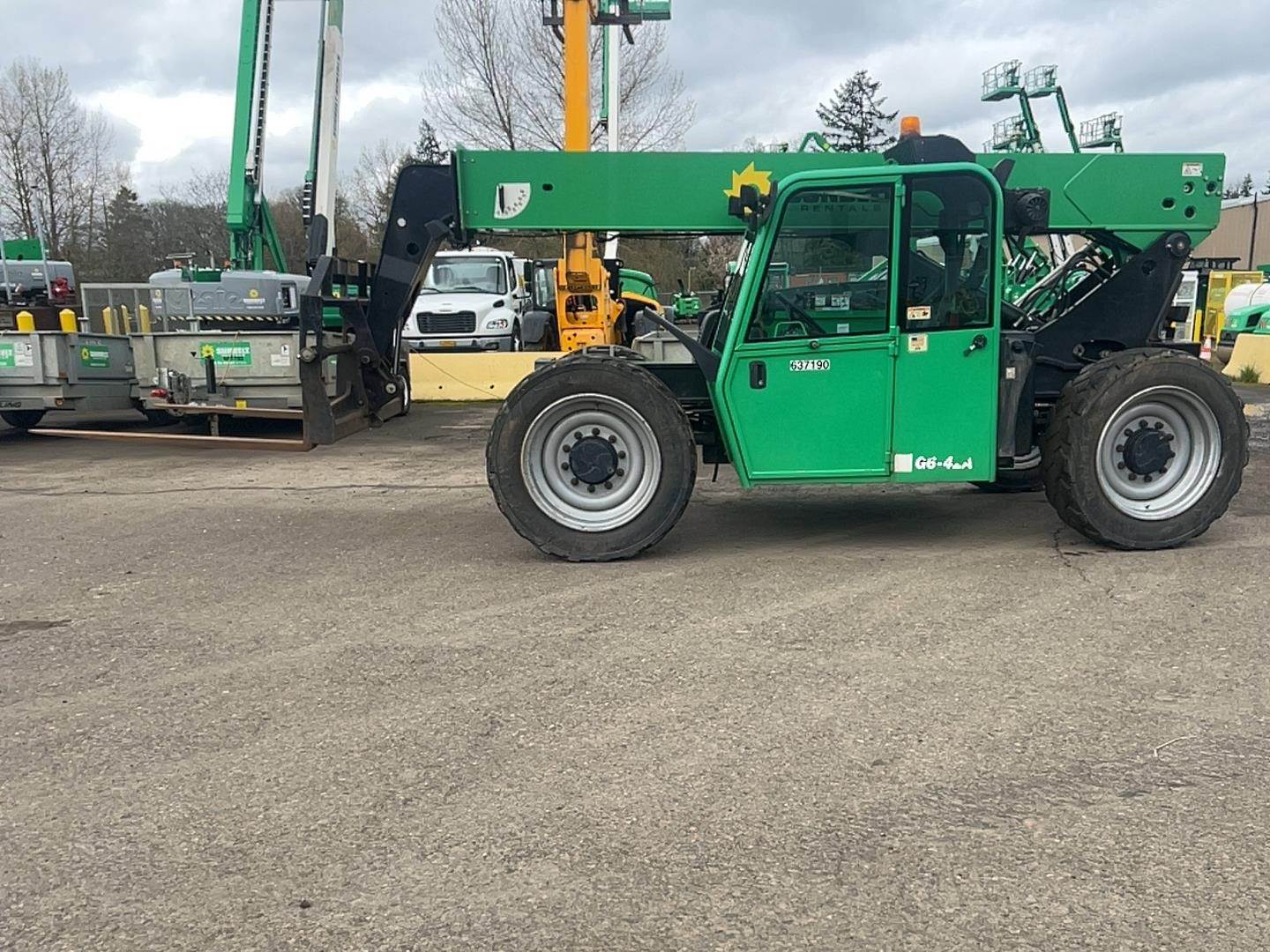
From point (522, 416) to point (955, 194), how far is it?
2.92 m

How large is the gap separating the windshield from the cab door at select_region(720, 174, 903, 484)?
12.3 meters

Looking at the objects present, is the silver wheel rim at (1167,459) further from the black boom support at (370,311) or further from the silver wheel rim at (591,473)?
the black boom support at (370,311)

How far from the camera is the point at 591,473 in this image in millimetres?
6141

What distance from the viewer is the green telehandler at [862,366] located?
596 centimetres

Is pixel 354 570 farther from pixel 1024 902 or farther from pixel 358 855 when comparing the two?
pixel 1024 902

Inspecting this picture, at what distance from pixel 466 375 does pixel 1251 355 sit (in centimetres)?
1411

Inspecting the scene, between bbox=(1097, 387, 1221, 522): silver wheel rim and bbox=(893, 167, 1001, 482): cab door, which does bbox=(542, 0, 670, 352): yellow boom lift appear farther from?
bbox=(1097, 387, 1221, 522): silver wheel rim

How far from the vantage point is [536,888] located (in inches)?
110

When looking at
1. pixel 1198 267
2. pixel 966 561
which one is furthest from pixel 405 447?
pixel 1198 267

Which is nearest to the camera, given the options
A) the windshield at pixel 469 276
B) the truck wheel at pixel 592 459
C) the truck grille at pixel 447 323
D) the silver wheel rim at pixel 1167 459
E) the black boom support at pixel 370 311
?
the truck wheel at pixel 592 459

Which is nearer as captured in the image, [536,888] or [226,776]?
[536,888]

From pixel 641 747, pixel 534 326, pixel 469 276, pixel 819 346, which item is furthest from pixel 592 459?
pixel 469 276

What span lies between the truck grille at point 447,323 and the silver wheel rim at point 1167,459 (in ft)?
41.8

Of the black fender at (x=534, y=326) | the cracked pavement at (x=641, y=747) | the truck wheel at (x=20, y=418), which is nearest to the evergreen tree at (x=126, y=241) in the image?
the black fender at (x=534, y=326)
